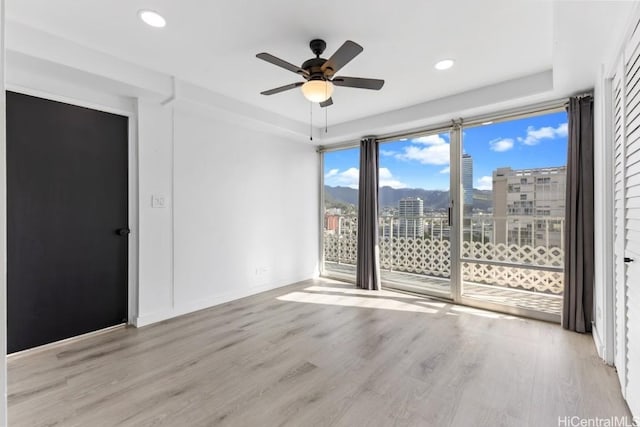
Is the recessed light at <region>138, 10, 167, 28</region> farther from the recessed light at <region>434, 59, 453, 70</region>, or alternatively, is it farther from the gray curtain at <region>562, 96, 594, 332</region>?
the gray curtain at <region>562, 96, 594, 332</region>

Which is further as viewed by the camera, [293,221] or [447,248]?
[293,221]

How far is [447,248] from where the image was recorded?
4016 mm

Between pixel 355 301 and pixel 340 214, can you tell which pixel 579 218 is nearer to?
pixel 355 301

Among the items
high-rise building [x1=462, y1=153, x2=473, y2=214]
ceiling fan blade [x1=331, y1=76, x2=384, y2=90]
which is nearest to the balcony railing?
high-rise building [x1=462, y1=153, x2=473, y2=214]

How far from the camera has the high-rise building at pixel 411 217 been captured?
168 inches

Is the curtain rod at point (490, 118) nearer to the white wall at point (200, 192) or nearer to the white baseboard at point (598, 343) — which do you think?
the white wall at point (200, 192)

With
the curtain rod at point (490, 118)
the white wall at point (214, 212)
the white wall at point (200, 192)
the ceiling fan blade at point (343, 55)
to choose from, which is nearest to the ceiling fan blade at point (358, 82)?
the ceiling fan blade at point (343, 55)

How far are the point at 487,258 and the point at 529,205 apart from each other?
771 millimetres

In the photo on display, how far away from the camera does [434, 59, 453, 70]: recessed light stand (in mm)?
2617

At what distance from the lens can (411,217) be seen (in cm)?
436

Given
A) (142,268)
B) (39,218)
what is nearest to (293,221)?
(142,268)

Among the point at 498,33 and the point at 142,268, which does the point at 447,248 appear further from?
the point at 142,268

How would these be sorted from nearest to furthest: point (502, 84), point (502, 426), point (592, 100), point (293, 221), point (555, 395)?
1. point (502, 426)
2. point (555, 395)
3. point (592, 100)
4. point (502, 84)
5. point (293, 221)

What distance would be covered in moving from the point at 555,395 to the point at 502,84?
2779 mm
